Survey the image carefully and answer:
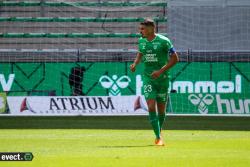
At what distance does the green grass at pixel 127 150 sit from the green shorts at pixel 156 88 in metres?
0.70

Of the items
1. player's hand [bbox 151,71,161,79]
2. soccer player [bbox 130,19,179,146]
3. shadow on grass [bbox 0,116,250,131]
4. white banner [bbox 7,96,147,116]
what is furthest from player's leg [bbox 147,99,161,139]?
white banner [bbox 7,96,147,116]

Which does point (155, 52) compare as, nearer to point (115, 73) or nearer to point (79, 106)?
point (79, 106)

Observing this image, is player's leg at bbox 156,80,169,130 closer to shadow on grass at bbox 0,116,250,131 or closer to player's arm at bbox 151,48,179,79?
player's arm at bbox 151,48,179,79

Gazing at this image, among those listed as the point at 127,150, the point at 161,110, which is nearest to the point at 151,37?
the point at 161,110

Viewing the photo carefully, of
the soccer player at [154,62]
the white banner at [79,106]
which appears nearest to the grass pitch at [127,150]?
the soccer player at [154,62]

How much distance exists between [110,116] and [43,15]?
691 centimetres

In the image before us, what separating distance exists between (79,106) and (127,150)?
329 inches

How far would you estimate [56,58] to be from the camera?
2016cm

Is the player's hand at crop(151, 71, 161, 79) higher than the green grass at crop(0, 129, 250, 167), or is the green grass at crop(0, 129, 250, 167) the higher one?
the player's hand at crop(151, 71, 161, 79)

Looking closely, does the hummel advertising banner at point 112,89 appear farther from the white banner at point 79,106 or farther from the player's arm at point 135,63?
the player's arm at point 135,63

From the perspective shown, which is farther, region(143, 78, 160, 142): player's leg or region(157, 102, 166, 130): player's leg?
region(157, 102, 166, 130): player's leg

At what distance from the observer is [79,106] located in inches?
703

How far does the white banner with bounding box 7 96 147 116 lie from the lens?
58.3 ft

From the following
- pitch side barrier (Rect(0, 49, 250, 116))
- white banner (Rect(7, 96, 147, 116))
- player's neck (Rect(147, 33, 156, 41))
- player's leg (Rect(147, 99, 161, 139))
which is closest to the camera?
player's leg (Rect(147, 99, 161, 139))
